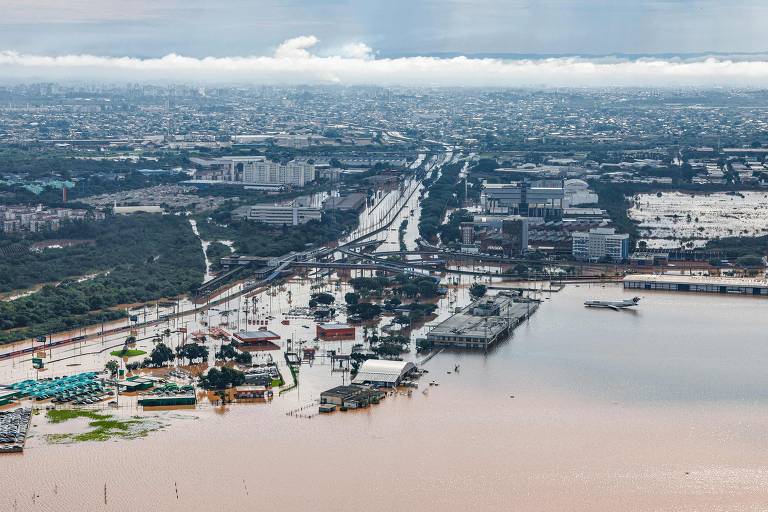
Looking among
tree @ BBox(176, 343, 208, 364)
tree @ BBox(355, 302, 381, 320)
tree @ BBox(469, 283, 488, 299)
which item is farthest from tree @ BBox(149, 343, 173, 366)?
tree @ BBox(469, 283, 488, 299)

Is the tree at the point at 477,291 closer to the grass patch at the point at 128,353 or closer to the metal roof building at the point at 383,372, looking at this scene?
the metal roof building at the point at 383,372

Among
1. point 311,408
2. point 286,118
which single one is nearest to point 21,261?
point 311,408

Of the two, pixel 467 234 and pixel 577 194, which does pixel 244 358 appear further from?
pixel 577 194

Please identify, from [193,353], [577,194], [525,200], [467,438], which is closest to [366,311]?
[193,353]

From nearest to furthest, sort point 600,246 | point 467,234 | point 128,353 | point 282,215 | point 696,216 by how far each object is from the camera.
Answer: point 128,353 → point 600,246 → point 467,234 → point 282,215 → point 696,216


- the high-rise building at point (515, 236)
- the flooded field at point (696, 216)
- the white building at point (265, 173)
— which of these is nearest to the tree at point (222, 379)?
the high-rise building at point (515, 236)

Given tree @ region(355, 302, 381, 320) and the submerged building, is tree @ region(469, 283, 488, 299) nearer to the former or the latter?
tree @ region(355, 302, 381, 320)

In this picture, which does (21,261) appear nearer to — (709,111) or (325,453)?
(325,453)
